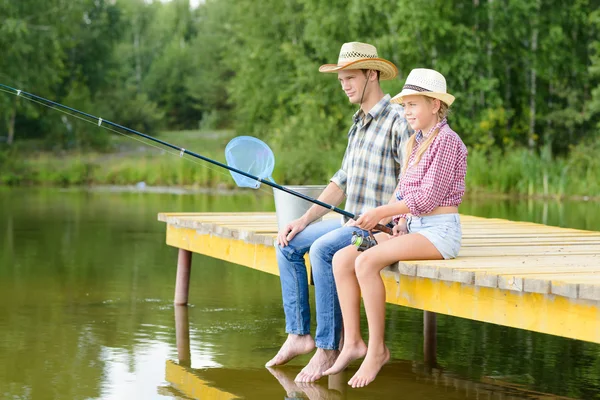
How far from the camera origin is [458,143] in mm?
4715

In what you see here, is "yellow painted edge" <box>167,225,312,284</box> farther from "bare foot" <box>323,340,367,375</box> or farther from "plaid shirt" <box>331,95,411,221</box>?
"bare foot" <box>323,340,367,375</box>

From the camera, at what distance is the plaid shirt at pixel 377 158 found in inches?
199

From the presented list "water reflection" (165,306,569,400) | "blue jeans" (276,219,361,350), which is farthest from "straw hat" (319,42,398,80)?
"water reflection" (165,306,569,400)

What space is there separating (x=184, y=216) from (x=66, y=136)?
2320 centimetres

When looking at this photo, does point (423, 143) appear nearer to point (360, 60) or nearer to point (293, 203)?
point (360, 60)

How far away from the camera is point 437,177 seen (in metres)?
4.65

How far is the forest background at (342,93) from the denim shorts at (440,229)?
584 inches

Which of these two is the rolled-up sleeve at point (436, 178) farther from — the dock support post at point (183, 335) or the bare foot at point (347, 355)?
the dock support post at point (183, 335)

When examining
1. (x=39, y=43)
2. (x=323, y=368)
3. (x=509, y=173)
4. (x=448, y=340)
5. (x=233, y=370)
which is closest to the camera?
(x=323, y=368)

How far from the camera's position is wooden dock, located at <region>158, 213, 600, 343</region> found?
4.06 m

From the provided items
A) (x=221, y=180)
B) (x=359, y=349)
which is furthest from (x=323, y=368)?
(x=221, y=180)

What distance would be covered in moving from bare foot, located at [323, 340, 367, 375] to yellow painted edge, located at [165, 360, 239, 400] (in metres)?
0.42

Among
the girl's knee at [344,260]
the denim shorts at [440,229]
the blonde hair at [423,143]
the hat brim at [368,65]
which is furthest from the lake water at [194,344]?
the hat brim at [368,65]

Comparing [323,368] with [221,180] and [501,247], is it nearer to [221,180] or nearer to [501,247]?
[501,247]
